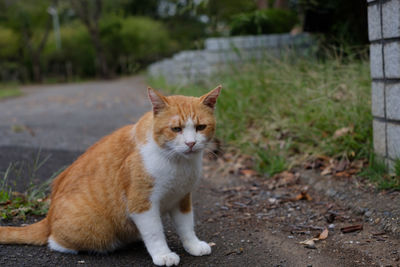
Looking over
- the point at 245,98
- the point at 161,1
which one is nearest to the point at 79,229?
the point at 245,98

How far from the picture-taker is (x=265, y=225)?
10.2 ft

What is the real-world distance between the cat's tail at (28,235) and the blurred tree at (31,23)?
26.8 m

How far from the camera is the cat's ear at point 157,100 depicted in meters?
2.38

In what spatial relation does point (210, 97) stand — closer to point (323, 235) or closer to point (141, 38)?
point (323, 235)

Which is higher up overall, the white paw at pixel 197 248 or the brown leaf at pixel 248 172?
the white paw at pixel 197 248

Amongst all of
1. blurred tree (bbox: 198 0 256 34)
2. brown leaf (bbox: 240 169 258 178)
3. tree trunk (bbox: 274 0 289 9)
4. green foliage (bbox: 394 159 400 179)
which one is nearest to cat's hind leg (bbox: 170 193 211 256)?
green foliage (bbox: 394 159 400 179)

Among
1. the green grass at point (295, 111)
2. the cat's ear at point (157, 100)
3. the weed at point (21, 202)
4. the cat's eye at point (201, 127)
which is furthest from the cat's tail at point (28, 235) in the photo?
the green grass at point (295, 111)

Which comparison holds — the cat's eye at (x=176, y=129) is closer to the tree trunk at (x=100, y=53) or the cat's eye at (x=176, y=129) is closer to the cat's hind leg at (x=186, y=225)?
the cat's hind leg at (x=186, y=225)

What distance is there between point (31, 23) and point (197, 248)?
29917mm

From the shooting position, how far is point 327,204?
336cm

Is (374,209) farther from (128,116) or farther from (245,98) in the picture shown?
(128,116)

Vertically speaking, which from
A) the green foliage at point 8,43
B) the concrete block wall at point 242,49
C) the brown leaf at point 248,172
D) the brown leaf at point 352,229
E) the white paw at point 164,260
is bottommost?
the brown leaf at point 352,229

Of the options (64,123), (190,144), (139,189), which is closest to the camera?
(190,144)

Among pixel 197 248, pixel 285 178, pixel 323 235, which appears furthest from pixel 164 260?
pixel 285 178
